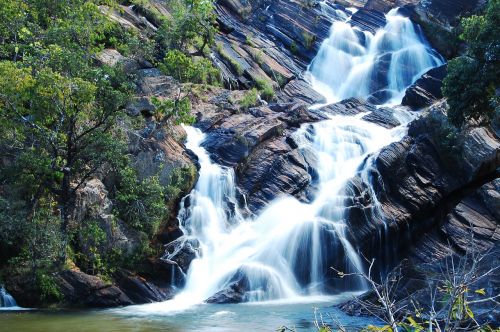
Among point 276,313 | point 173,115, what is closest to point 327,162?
point 173,115

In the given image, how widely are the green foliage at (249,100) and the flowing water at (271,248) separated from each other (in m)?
3.35

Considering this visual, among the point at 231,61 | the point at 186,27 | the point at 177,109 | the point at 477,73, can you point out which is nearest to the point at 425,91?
the point at 231,61

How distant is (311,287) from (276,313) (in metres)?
4.20

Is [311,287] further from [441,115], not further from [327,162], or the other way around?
[441,115]

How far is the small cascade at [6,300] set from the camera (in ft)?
53.5

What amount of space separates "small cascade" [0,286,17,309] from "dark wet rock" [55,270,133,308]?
143 centimetres

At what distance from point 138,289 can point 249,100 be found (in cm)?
1339

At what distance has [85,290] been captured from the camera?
1678 centimetres

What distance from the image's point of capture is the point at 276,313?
52.7ft

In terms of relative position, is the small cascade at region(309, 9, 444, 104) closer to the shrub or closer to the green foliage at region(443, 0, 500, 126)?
the shrub

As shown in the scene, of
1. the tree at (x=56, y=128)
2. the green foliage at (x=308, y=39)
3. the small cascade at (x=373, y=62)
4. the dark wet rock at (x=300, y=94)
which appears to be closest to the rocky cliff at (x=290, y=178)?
the tree at (x=56, y=128)

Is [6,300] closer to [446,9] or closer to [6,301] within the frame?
[6,301]

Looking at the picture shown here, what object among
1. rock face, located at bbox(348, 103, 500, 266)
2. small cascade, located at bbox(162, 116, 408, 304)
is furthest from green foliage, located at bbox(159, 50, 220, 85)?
rock face, located at bbox(348, 103, 500, 266)

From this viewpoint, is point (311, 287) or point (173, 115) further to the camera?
point (173, 115)
